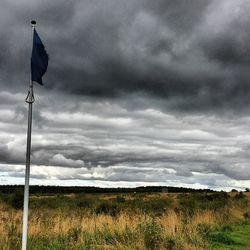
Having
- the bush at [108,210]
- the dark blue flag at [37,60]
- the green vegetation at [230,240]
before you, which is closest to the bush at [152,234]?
the green vegetation at [230,240]

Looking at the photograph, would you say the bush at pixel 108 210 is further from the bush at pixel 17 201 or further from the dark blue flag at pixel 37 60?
the dark blue flag at pixel 37 60

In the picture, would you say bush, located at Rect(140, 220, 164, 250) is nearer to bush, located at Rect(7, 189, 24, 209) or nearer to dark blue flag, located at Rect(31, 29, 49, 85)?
dark blue flag, located at Rect(31, 29, 49, 85)

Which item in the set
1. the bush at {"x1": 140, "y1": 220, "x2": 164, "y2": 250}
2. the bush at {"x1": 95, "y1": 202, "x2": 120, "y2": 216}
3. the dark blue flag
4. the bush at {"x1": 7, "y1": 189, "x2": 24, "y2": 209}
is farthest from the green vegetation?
the bush at {"x1": 7, "y1": 189, "x2": 24, "y2": 209}

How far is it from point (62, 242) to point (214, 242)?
5349mm

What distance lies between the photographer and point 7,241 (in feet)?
45.0

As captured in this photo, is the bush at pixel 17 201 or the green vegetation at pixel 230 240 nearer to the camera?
the green vegetation at pixel 230 240

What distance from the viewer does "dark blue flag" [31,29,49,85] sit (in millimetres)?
11680

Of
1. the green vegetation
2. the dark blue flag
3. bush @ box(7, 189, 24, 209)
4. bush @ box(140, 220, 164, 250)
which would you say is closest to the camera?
the dark blue flag

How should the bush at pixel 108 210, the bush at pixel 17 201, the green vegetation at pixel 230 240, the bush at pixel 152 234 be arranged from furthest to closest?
the bush at pixel 17 201, the bush at pixel 108 210, the green vegetation at pixel 230 240, the bush at pixel 152 234

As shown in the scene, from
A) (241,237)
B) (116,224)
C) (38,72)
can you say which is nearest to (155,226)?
(116,224)

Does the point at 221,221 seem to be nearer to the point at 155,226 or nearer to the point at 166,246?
the point at 155,226

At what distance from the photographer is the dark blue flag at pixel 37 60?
11680mm

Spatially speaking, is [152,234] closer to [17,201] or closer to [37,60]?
[37,60]

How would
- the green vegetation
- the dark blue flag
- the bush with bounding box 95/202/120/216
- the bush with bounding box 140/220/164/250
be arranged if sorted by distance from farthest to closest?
1. the bush with bounding box 95/202/120/216
2. the green vegetation
3. the bush with bounding box 140/220/164/250
4. the dark blue flag
